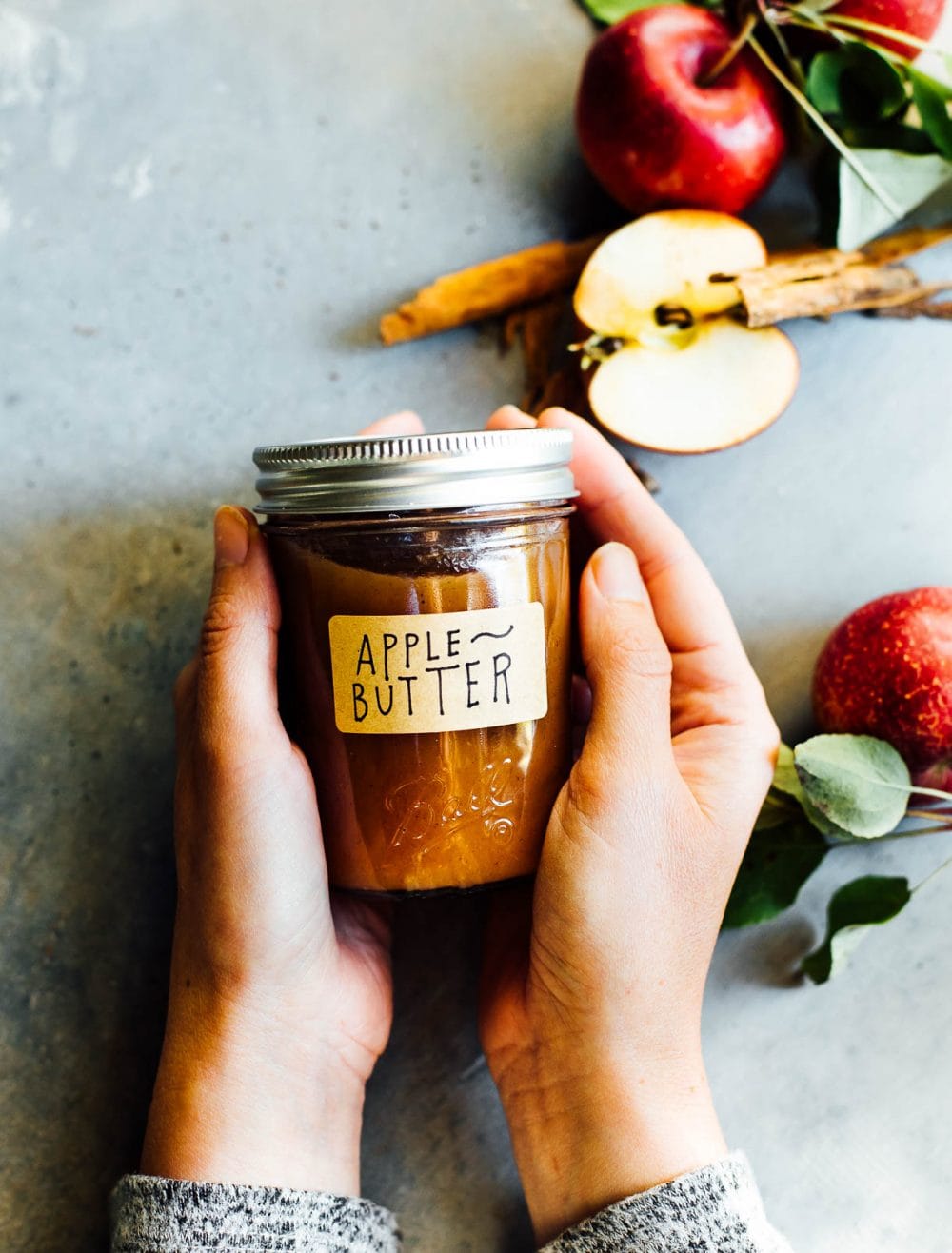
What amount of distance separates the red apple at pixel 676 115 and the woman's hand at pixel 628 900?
340mm

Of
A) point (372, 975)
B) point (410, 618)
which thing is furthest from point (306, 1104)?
point (410, 618)

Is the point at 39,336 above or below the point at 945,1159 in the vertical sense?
above

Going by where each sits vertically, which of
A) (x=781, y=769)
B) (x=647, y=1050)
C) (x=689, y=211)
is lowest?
(x=647, y=1050)

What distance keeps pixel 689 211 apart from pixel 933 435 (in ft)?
1.40

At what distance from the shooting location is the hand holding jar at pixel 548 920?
900mm

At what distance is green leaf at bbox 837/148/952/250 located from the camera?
3.83 ft

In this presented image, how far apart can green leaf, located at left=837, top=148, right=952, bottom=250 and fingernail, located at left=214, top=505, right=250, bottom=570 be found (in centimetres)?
78

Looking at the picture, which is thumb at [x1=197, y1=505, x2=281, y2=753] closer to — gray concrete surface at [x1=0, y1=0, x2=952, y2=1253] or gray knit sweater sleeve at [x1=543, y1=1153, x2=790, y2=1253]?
gray concrete surface at [x1=0, y1=0, x2=952, y2=1253]

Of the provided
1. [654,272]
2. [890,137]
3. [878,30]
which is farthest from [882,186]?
[654,272]

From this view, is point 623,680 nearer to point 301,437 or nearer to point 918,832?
point 918,832

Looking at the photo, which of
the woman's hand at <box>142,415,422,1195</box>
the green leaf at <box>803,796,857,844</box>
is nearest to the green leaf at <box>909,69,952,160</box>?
the green leaf at <box>803,796,857,844</box>

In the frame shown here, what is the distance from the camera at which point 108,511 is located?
3.98ft

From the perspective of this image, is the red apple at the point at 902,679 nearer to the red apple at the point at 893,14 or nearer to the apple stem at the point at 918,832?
the apple stem at the point at 918,832

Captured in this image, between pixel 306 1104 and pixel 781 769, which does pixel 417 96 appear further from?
pixel 306 1104
